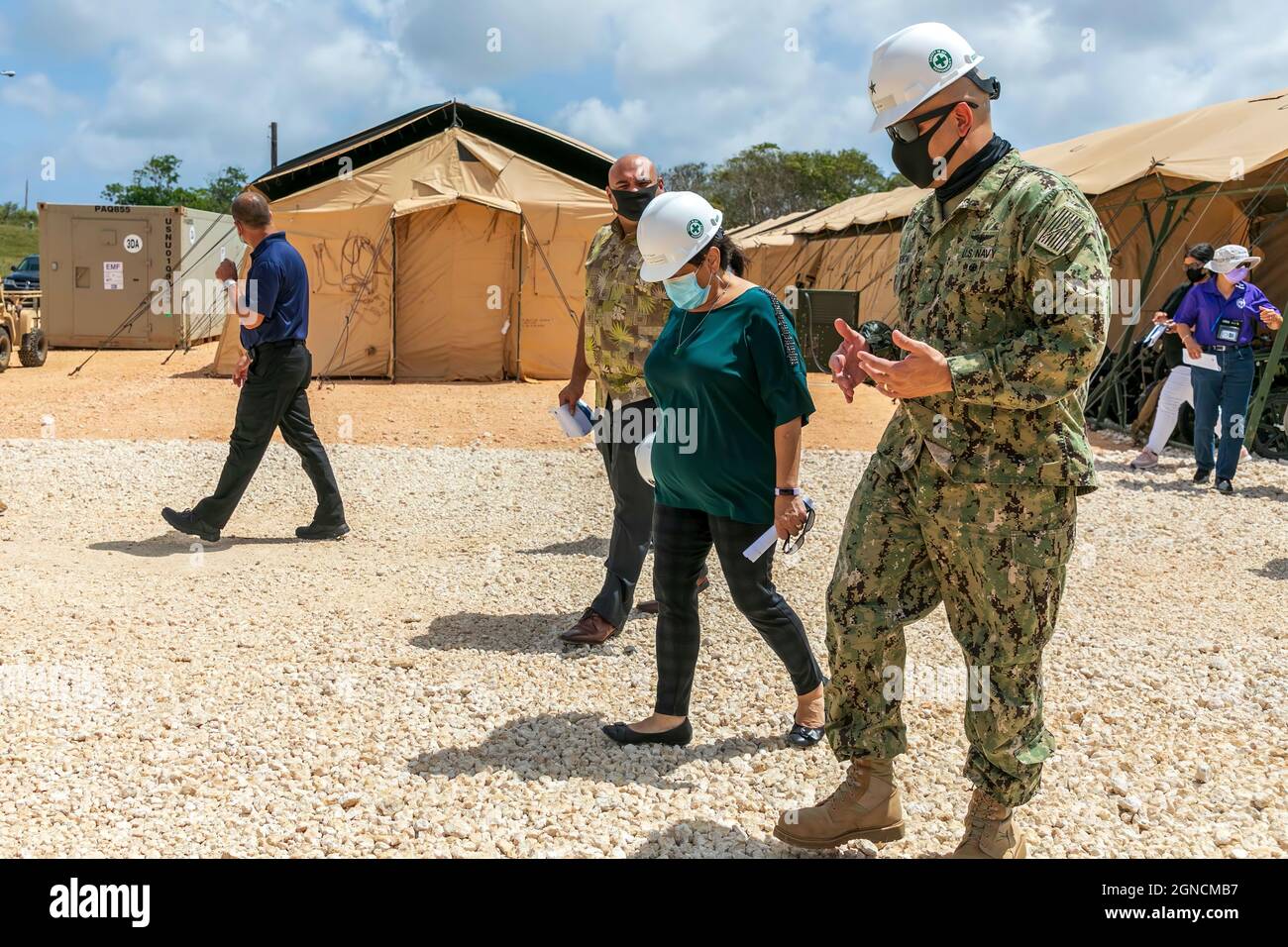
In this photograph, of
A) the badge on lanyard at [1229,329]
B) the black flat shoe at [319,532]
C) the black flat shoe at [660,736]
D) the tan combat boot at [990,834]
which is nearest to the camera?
the tan combat boot at [990,834]

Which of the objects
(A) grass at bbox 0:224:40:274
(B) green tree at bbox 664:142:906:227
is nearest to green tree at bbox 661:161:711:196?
(B) green tree at bbox 664:142:906:227

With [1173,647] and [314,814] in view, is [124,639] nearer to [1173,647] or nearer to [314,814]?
[314,814]

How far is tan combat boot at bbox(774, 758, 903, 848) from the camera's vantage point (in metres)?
3.14

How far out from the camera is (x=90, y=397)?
14734 millimetres

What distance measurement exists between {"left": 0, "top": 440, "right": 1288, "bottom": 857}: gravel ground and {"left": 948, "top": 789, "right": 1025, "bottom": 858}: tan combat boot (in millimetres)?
337

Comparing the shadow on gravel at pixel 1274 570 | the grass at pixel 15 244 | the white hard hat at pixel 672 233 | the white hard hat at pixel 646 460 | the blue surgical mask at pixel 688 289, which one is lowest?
the shadow on gravel at pixel 1274 570

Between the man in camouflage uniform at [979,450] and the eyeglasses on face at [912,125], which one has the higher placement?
the eyeglasses on face at [912,125]

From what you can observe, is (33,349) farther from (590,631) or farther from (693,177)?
(693,177)

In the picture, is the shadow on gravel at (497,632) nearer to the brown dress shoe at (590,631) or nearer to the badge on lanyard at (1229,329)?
the brown dress shoe at (590,631)

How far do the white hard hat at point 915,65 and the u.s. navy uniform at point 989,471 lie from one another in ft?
0.80

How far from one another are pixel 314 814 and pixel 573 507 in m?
5.14

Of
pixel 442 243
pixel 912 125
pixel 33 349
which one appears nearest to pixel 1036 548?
pixel 912 125

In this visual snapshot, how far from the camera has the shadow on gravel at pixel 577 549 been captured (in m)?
7.14

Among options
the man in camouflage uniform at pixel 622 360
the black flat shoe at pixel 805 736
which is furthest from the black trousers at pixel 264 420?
the black flat shoe at pixel 805 736
